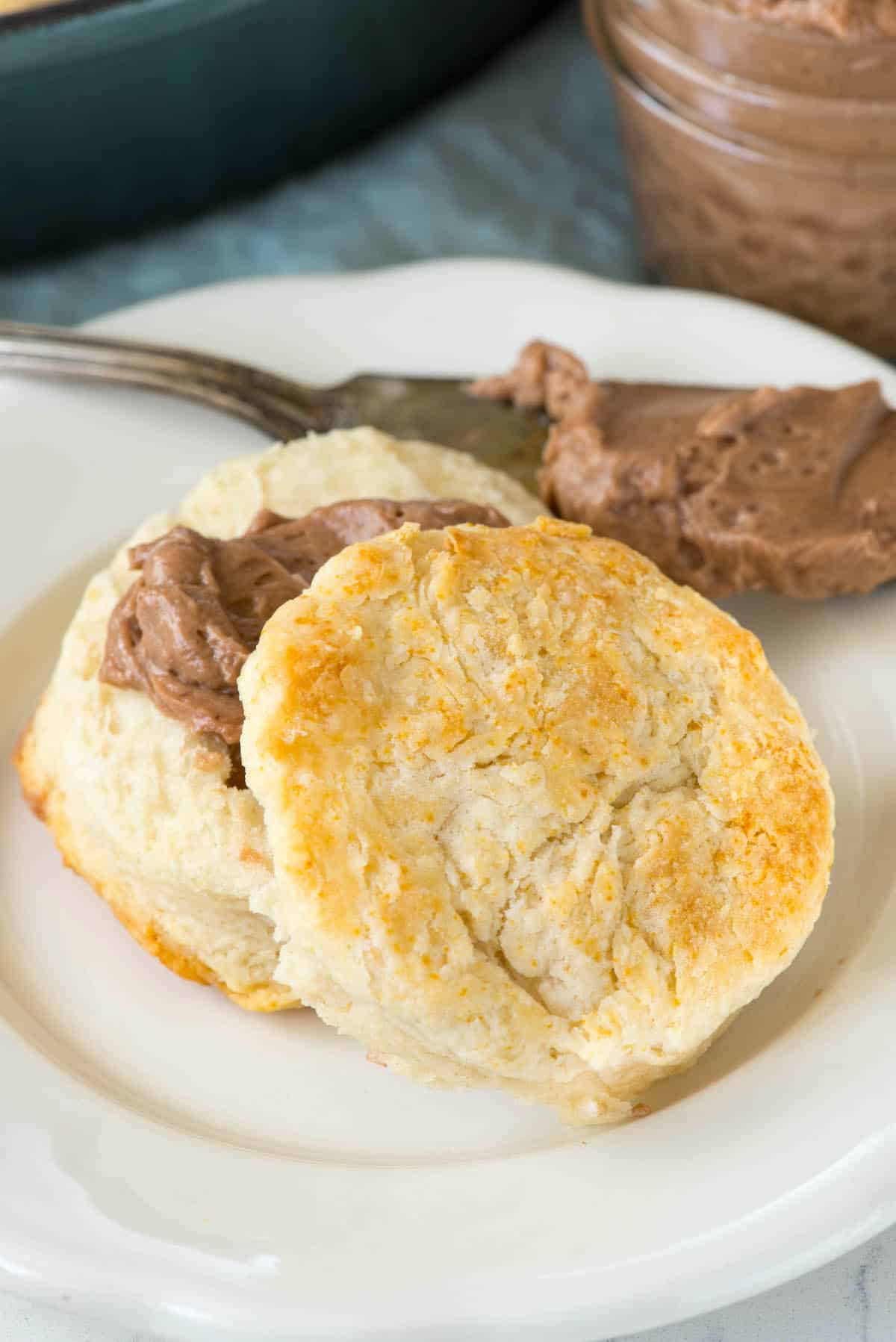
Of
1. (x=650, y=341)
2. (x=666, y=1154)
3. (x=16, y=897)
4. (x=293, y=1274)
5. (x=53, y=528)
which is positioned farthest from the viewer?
(x=650, y=341)

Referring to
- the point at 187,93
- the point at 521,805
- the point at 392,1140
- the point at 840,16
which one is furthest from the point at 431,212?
the point at 392,1140

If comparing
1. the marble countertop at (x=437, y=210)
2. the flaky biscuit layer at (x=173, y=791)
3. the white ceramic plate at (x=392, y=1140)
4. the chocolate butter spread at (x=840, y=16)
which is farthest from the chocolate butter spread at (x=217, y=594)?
the marble countertop at (x=437, y=210)

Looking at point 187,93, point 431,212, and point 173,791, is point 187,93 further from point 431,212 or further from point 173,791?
point 173,791

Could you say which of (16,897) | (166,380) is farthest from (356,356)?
(16,897)

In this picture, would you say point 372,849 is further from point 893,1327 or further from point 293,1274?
point 893,1327

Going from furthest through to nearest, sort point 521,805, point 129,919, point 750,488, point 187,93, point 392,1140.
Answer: point 187,93, point 750,488, point 129,919, point 392,1140, point 521,805

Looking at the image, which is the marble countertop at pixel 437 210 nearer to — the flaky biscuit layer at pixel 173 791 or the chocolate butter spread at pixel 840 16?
the chocolate butter spread at pixel 840 16
